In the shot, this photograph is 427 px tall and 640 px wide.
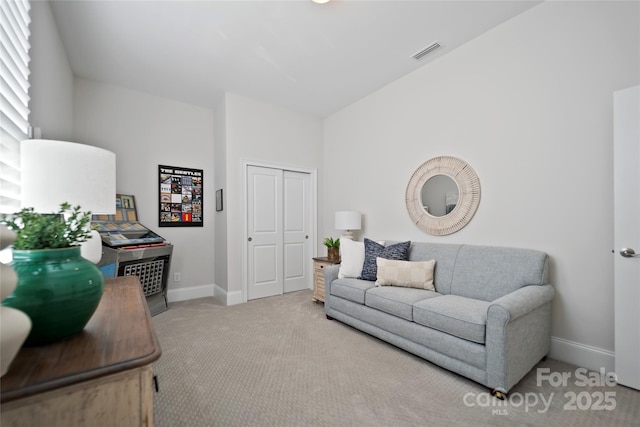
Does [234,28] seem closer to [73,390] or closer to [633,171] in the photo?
[73,390]

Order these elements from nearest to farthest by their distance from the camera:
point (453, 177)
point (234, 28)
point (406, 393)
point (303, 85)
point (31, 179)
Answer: point (31, 179) < point (406, 393) < point (234, 28) < point (453, 177) < point (303, 85)

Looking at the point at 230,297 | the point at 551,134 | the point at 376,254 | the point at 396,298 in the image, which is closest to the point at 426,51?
the point at 551,134

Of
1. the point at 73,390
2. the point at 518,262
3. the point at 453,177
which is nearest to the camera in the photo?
the point at 73,390

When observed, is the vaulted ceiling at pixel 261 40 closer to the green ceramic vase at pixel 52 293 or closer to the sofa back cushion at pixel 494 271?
the sofa back cushion at pixel 494 271

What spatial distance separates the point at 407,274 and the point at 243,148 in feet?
8.77

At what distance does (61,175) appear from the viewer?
1.42m

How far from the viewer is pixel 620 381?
1.88m

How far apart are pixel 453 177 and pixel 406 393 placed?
2.04 metres

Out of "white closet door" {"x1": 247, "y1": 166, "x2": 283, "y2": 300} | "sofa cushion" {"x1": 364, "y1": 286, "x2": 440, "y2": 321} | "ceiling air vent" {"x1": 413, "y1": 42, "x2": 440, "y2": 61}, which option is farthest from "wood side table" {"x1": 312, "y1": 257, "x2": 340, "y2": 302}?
"ceiling air vent" {"x1": 413, "y1": 42, "x2": 440, "y2": 61}

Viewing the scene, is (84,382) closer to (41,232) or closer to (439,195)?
(41,232)

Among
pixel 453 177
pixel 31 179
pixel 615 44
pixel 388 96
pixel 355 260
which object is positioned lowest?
pixel 355 260

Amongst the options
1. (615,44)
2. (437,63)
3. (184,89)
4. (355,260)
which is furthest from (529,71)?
(184,89)

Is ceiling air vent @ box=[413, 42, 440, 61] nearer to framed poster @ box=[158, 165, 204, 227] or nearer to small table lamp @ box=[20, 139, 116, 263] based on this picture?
small table lamp @ box=[20, 139, 116, 263]

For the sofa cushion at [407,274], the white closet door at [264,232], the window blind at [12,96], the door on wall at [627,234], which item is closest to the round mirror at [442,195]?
the sofa cushion at [407,274]
